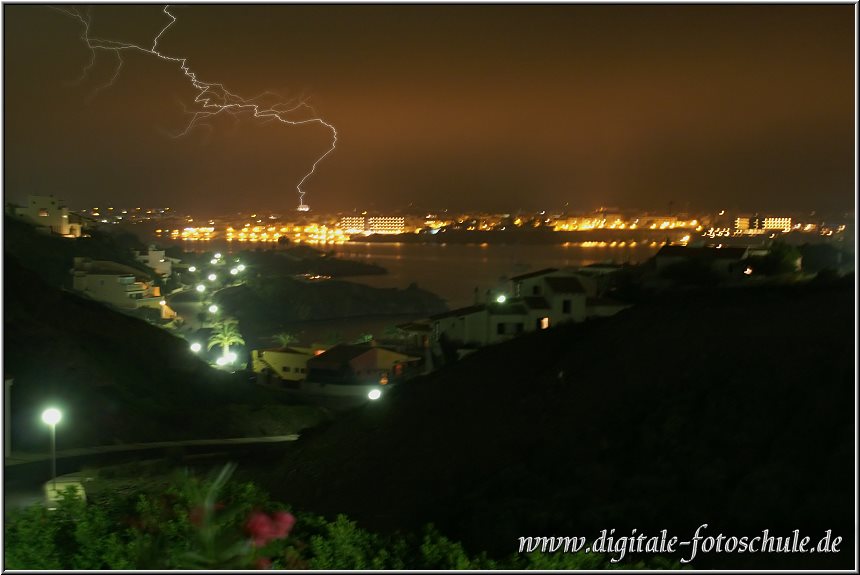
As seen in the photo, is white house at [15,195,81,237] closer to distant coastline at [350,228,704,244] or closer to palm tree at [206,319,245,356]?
palm tree at [206,319,245,356]

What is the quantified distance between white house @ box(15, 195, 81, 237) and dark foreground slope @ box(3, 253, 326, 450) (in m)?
16.1

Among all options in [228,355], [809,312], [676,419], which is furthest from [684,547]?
[228,355]

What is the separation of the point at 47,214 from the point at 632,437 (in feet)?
92.6

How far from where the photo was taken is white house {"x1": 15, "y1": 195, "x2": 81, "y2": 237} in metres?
29.1

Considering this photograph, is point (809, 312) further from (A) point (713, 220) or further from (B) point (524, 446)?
(A) point (713, 220)

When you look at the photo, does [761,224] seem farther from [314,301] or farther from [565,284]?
[314,301]

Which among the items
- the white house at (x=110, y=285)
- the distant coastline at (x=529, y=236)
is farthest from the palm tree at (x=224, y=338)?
the distant coastline at (x=529, y=236)

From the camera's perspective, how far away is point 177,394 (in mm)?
12055

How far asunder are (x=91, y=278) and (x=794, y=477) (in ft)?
75.1

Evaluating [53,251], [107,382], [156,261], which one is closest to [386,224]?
[156,261]

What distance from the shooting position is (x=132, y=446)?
8.52 metres

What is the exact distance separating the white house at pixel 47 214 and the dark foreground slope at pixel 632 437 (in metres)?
24.5

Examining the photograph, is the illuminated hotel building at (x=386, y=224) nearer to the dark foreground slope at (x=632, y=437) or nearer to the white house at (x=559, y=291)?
the white house at (x=559, y=291)

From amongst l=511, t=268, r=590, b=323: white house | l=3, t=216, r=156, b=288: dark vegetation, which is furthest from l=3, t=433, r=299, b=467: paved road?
l=3, t=216, r=156, b=288: dark vegetation
